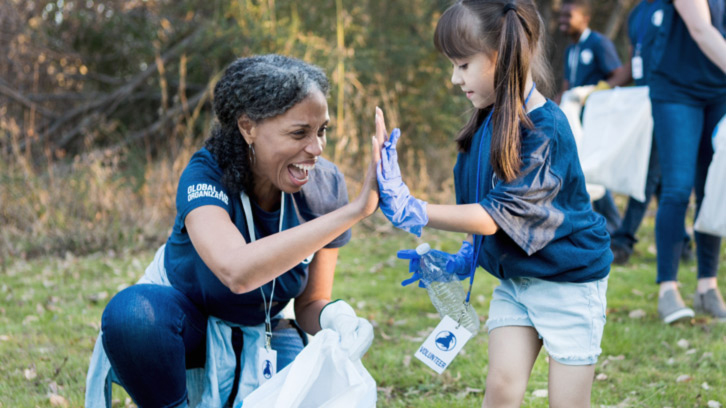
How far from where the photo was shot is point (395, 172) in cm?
171

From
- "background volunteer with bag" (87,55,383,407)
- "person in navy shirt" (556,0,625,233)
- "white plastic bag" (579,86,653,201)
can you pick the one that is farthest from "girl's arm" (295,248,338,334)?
"person in navy shirt" (556,0,625,233)

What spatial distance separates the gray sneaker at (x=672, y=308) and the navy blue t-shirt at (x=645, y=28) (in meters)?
1.08

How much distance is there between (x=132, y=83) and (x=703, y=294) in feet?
22.3

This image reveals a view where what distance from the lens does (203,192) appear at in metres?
2.05

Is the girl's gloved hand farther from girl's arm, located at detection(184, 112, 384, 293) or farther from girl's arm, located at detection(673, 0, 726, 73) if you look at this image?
girl's arm, located at detection(673, 0, 726, 73)

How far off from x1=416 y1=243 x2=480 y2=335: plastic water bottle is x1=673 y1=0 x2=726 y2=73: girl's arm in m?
1.75

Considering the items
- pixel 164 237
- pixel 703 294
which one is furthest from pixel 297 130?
pixel 164 237

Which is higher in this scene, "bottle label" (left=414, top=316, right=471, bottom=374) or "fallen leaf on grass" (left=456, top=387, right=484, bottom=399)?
"bottle label" (left=414, top=316, right=471, bottom=374)

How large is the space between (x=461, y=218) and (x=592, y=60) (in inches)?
150

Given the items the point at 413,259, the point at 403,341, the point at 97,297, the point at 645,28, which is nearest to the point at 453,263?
the point at 413,259

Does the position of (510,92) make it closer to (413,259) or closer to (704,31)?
(413,259)

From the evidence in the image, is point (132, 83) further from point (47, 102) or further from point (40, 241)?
point (40, 241)

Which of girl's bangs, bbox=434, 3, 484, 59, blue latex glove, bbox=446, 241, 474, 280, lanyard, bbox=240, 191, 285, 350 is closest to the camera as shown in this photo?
girl's bangs, bbox=434, 3, 484, 59

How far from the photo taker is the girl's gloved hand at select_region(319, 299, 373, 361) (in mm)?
1870
